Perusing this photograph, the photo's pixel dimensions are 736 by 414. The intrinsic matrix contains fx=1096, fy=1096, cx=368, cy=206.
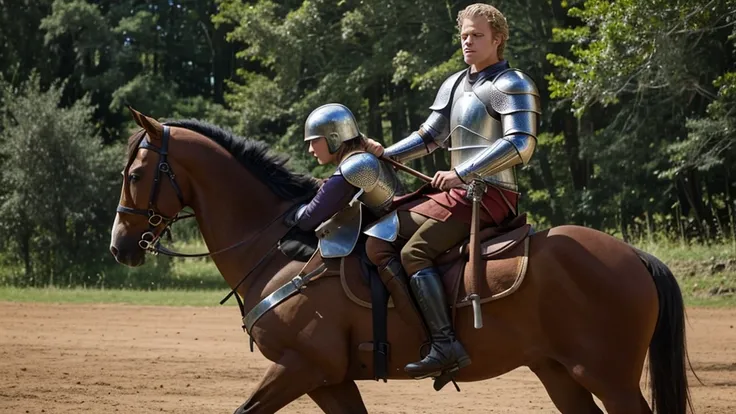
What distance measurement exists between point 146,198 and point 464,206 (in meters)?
1.93

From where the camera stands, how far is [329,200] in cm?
635

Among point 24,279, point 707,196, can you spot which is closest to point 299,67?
point 24,279

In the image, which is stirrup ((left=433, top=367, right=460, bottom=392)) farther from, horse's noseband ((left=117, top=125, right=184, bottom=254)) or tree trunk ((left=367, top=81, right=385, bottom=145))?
tree trunk ((left=367, top=81, right=385, bottom=145))

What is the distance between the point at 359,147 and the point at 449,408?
13.4 ft

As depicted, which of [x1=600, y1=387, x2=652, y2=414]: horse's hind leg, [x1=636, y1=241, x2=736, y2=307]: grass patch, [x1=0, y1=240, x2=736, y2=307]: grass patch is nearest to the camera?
[x1=600, y1=387, x2=652, y2=414]: horse's hind leg

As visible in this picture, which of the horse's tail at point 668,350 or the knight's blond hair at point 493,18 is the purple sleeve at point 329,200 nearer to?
the knight's blond hair at point 493,18

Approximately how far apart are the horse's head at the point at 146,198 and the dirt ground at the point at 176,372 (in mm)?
3252

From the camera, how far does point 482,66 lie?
20.8 ft

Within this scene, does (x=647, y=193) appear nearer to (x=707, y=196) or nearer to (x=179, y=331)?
(x=707, y=196)

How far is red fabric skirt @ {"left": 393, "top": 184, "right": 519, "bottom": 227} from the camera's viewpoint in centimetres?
626

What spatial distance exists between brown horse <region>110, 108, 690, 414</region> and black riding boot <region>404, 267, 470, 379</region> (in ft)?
0.44

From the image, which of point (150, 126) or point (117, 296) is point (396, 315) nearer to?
point (150, 126)

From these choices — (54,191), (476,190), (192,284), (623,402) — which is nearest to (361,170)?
(476,190)

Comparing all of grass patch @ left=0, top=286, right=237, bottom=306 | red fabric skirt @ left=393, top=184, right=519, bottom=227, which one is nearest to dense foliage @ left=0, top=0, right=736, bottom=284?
grass patch @ left=0, top=286, right=237, bottom=306
